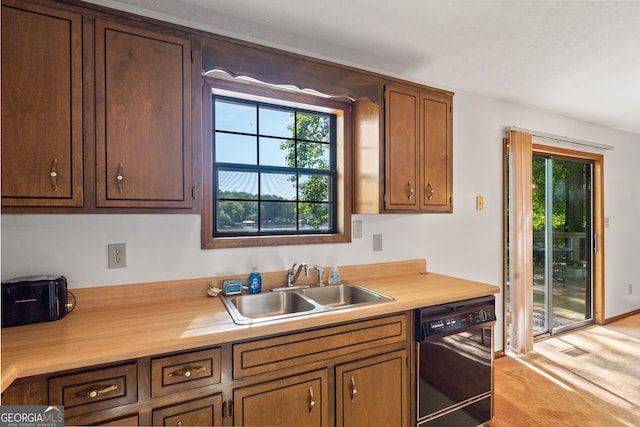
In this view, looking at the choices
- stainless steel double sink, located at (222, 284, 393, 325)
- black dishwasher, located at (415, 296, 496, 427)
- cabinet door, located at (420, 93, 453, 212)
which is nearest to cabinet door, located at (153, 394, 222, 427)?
stainless steel double sink, located at (222, 284, 393, 325)

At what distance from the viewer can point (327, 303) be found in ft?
6.86

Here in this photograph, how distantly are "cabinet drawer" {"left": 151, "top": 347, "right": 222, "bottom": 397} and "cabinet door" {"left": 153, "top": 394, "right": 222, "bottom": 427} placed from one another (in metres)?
0.06

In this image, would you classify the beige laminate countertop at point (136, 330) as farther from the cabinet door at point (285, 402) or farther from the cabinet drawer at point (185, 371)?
the cabinet door at point (285, 402)

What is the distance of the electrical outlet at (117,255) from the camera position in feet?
5.46

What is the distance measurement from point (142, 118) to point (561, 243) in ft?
14.4

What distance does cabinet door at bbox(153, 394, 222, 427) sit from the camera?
1218 mm

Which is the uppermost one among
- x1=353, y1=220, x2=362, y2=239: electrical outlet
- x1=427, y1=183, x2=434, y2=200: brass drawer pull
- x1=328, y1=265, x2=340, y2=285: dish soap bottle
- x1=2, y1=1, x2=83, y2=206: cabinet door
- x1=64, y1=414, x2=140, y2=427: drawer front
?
x1=2, y1=1, x2=83, y2=206: cabinet door

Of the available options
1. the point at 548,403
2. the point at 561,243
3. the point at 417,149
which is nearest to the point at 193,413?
the point at 417,149

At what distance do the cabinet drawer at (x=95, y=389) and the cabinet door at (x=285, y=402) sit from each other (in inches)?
16.0

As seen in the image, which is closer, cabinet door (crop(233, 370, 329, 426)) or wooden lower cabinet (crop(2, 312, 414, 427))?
wooden lower cabinet (crop(2, 312, 414, 427))

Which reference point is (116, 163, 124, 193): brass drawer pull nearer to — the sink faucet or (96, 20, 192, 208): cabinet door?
(96, 20, 192, 208): cabinet door

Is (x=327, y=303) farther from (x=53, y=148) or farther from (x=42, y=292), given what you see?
(x=53, y=148)

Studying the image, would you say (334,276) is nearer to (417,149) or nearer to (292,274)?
(292,274)

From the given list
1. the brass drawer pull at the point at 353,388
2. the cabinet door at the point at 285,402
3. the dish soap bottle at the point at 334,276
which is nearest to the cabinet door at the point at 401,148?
the dish soap bottle at the point at 334,276
